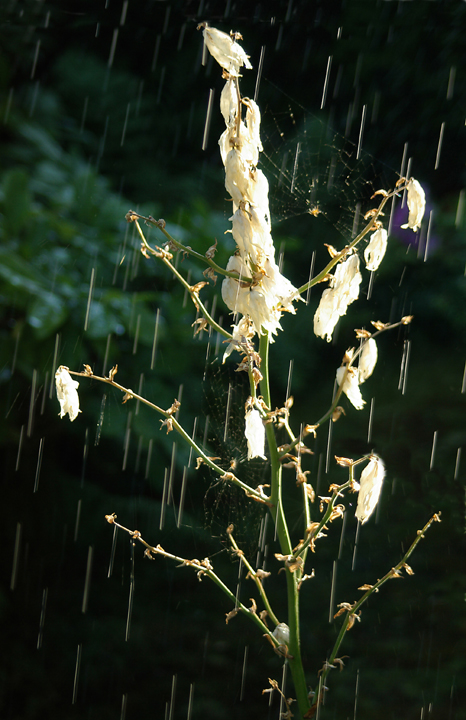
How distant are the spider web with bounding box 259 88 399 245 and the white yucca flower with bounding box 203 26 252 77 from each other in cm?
62

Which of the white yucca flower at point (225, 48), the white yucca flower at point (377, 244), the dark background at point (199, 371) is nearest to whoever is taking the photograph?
the white yucca flower at point (225, 48)

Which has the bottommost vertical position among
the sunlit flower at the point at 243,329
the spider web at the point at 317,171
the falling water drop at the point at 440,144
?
the sunlit flower at the point at 243,329

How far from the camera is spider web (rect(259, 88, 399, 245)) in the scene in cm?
108

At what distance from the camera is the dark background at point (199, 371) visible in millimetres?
1195

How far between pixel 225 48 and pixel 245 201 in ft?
0.37

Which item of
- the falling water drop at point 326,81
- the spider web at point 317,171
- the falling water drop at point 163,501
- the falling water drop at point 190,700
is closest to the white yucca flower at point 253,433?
the spider web at point 317,171

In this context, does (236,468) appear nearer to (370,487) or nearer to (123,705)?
(123,705)

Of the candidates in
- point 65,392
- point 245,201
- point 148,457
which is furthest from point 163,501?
point 245,201

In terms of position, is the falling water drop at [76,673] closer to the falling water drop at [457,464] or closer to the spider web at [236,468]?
the spider web at [236,468]

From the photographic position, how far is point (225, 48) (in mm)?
403

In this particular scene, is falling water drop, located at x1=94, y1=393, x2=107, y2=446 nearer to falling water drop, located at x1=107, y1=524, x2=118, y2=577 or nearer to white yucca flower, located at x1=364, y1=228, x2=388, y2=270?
falling water drop, located at x1=107, y1=524, x2=118, y2=577

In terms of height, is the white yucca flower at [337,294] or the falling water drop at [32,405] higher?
the white yucca flower at [337,294]

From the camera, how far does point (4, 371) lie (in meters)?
1.23

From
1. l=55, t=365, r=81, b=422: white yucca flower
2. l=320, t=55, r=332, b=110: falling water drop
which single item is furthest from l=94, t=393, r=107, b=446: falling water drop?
l=320, t=55, r=332, b=110: falling water drop
